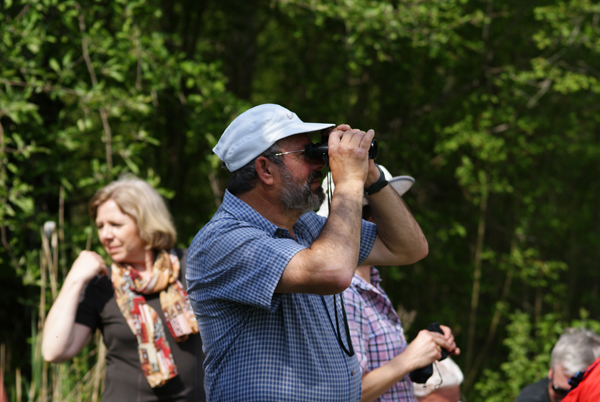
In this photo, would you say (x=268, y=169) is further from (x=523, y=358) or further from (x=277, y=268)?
(x=523, y=358)

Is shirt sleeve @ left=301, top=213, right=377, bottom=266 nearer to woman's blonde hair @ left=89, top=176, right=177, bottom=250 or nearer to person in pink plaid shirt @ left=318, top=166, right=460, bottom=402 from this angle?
person in pink plaid shirt @ left=318, top=166, right=460, bottom=402

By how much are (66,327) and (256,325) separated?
108 centimetres

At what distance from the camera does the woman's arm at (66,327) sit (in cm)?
221

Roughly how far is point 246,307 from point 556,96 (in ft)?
20.8

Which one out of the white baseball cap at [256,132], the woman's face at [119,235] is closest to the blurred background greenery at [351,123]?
the woman's face at [119,235]

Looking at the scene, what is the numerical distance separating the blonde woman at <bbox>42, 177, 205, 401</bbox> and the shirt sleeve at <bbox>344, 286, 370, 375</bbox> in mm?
709

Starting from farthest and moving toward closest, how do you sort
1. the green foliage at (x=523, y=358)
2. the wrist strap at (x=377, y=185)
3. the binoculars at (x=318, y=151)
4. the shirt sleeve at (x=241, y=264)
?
the green foliage at (x=523, y=358), the wrist strap at (x=377, y=185), the binoculars at (x=318, y=151), the shirt sleeve at (x=241, y=264)

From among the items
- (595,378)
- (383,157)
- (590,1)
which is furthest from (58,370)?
(590,1)

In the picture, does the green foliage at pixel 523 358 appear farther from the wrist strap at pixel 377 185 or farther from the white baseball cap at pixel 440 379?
the wrist strap at pixel 377 185

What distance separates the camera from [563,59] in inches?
230

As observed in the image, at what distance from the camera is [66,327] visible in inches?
87.0

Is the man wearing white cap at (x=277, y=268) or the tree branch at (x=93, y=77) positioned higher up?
the tree branch at (x=93, y=77)

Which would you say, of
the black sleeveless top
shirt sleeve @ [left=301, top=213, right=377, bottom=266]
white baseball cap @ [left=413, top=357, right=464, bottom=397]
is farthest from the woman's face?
white baseball cap @ [left=413, top=357, right=464, bottom=397]

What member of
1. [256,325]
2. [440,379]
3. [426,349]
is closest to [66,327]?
[256,325]
